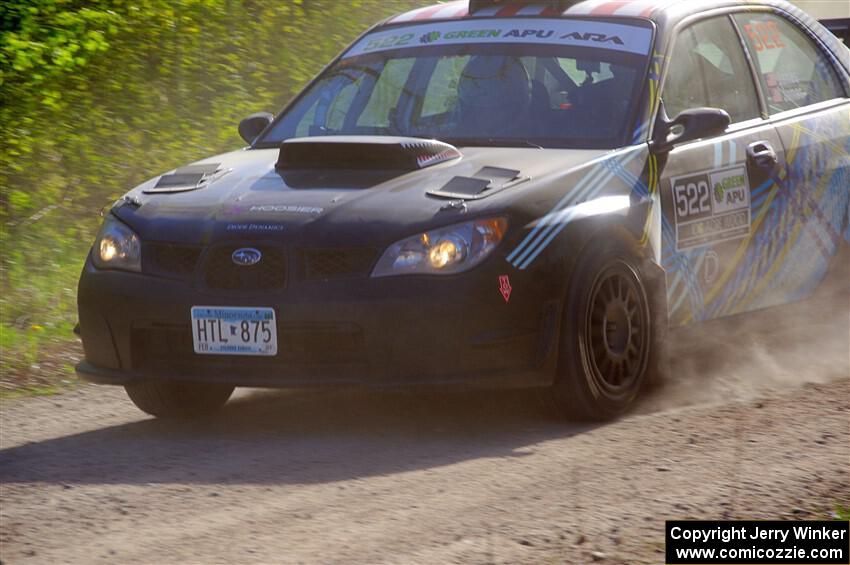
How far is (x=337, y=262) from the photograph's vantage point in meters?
5.93

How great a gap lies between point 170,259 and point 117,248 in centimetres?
31

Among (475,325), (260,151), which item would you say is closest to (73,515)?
(475,325)

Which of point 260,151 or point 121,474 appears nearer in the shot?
point 121,474

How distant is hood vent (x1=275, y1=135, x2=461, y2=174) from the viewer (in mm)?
6422

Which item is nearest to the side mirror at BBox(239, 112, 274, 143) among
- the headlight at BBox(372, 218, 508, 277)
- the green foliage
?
the green foliage

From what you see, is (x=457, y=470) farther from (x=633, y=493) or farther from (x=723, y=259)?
(x=723, y=259)

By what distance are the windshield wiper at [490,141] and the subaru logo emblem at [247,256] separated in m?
1.26

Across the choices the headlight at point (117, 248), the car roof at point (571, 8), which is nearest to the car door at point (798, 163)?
the car roof at point (571, 8)

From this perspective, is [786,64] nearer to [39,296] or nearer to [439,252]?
[439,252]

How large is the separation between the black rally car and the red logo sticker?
0.01 metres

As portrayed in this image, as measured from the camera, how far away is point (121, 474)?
5.67 metres

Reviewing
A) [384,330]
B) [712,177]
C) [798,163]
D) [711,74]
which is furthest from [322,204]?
[798,163]

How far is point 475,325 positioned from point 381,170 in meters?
0.86

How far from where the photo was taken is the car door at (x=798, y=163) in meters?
7.55
